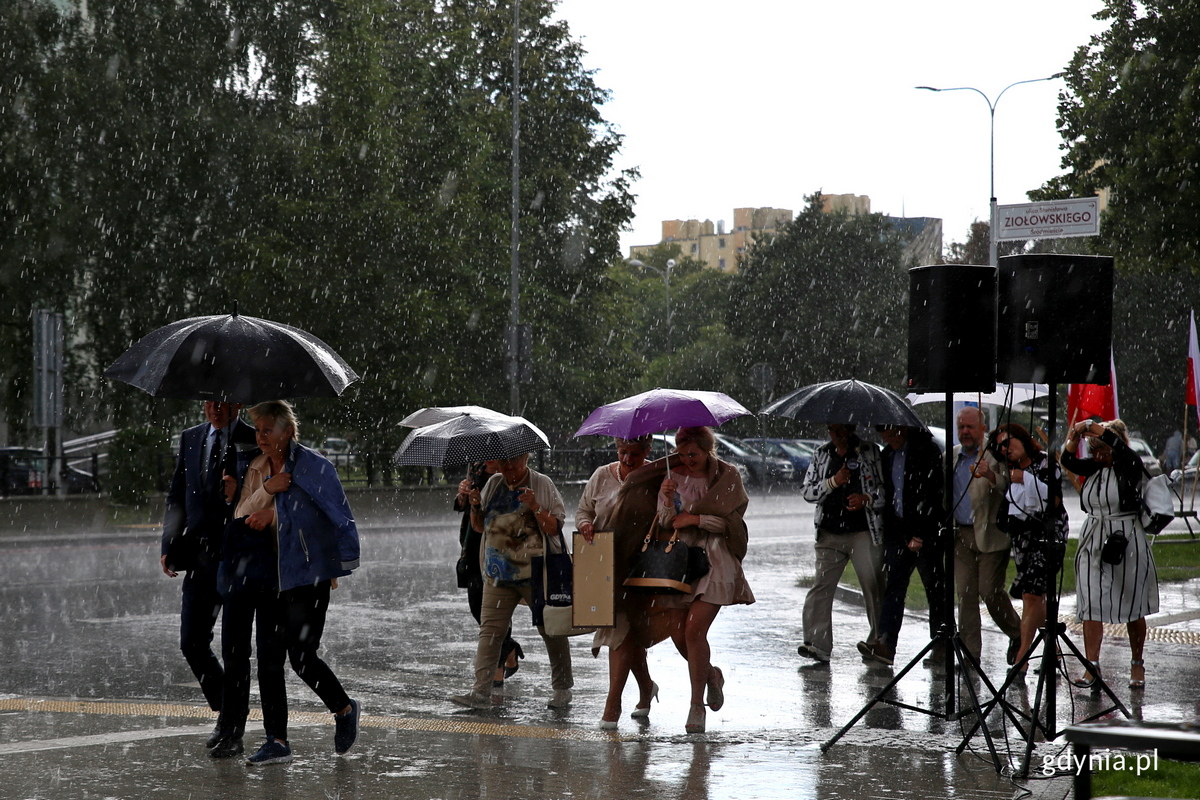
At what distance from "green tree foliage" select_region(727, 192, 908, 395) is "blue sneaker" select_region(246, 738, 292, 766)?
151 ft

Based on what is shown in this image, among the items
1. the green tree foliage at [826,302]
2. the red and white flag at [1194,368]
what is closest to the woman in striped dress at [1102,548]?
the red and white flag at [1194,368]

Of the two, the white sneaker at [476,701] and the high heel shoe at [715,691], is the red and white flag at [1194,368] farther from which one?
the white sneaker at [476,701]

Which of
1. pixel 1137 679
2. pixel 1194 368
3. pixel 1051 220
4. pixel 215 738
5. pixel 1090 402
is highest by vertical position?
pixel 1051 220

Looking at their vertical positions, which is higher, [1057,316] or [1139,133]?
[1139,133]

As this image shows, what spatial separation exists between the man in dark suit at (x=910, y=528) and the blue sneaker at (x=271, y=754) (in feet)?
15.2

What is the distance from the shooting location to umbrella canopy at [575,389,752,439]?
7.70 meters

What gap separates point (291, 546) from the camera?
658cm

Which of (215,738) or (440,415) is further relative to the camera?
(440,415)

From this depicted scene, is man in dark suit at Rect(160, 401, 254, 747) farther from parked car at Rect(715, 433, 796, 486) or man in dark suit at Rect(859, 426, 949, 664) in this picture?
parked car at Rect(715, 433, 796, 486)

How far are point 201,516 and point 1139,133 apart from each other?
61.8 feet

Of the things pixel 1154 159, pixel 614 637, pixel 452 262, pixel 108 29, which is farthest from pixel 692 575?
pixel 452 262

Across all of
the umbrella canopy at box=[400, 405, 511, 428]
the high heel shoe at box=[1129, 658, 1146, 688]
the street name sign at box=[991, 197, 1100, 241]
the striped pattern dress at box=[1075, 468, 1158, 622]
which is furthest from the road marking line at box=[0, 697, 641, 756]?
the street name sign at box=[991, 197, 1100, 241]

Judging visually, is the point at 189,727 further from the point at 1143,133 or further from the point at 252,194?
the point at 252,194

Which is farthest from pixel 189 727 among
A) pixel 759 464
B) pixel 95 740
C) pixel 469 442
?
pixel 759 464
